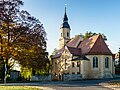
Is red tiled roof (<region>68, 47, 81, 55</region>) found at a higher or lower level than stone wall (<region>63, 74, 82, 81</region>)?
higher

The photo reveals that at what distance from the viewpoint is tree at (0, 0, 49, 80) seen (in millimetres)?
41466

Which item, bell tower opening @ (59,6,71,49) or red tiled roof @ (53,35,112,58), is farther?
bell tower opening @ (59,6,71,49)

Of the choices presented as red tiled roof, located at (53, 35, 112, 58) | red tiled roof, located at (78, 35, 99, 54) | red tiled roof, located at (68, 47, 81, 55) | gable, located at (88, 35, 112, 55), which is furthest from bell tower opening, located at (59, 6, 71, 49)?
gable, located at (88, 35, 112, 55)

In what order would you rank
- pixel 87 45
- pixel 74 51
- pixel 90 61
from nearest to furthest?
pixel 90 61 < pixel 74 51 < pixel 87 45

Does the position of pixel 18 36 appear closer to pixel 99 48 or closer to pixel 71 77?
pixel 71 77

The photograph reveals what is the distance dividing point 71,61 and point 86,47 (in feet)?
15.1

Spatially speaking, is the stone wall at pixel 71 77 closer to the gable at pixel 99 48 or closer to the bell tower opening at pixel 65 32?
the gable at pixel 99 48

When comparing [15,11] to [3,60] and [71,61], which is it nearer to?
[3,60]

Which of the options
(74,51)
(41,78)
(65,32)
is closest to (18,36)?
(41,78)

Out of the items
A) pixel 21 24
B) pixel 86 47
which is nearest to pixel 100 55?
pixel 86 47

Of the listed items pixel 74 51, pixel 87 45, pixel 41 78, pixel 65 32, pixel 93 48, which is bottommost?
pixel 41 78

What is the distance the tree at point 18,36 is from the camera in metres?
41.5

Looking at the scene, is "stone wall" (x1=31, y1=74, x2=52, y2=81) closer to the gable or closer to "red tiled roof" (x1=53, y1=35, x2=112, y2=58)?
"red tiled roof" (x1=53, y1=35, x2=112, y2=58)

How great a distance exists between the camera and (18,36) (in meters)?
42.7
